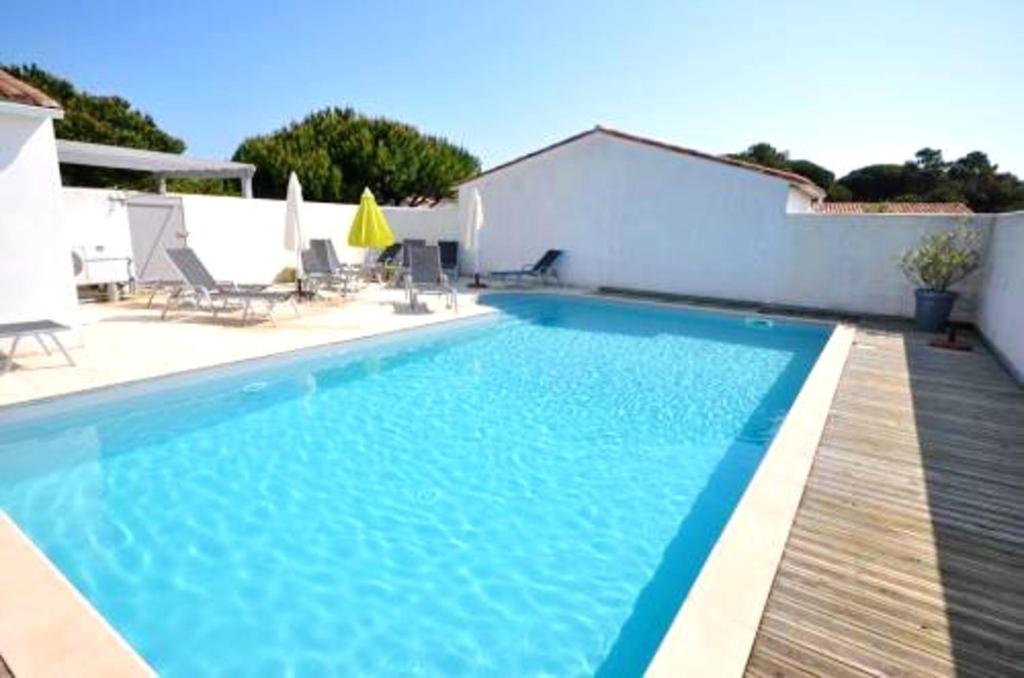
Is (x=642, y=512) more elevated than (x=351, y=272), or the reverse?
(x=351, y=272)

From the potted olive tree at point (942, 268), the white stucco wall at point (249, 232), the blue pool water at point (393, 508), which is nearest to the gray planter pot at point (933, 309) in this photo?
the potted olive tree at point (942, 268)

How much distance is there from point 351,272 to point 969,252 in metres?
12.6

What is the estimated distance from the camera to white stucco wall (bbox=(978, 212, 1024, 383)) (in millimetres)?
6879

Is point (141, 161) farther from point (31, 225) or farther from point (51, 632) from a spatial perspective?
point (51, 632)

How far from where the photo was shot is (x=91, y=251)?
11695mm

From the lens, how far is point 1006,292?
25.6ft

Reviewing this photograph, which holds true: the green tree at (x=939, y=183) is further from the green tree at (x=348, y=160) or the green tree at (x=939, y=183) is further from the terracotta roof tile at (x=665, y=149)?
the green tree at (x=348, y=160)

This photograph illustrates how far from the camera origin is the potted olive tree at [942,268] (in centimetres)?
947

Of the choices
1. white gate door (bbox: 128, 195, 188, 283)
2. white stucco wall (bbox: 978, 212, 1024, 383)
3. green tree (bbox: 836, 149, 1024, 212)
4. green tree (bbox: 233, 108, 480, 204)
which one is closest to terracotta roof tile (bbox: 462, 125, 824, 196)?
white stucco wall (bbox: 978, 212, 1024, 383)

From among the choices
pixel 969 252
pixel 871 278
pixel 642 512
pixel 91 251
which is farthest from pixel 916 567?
pixel 91 251

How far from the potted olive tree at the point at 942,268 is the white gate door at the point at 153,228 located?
15010 millimetres

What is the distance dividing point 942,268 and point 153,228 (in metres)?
15.9

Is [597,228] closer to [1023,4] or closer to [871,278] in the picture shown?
[871,278]

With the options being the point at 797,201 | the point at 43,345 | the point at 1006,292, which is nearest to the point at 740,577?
the point at 1006,292
